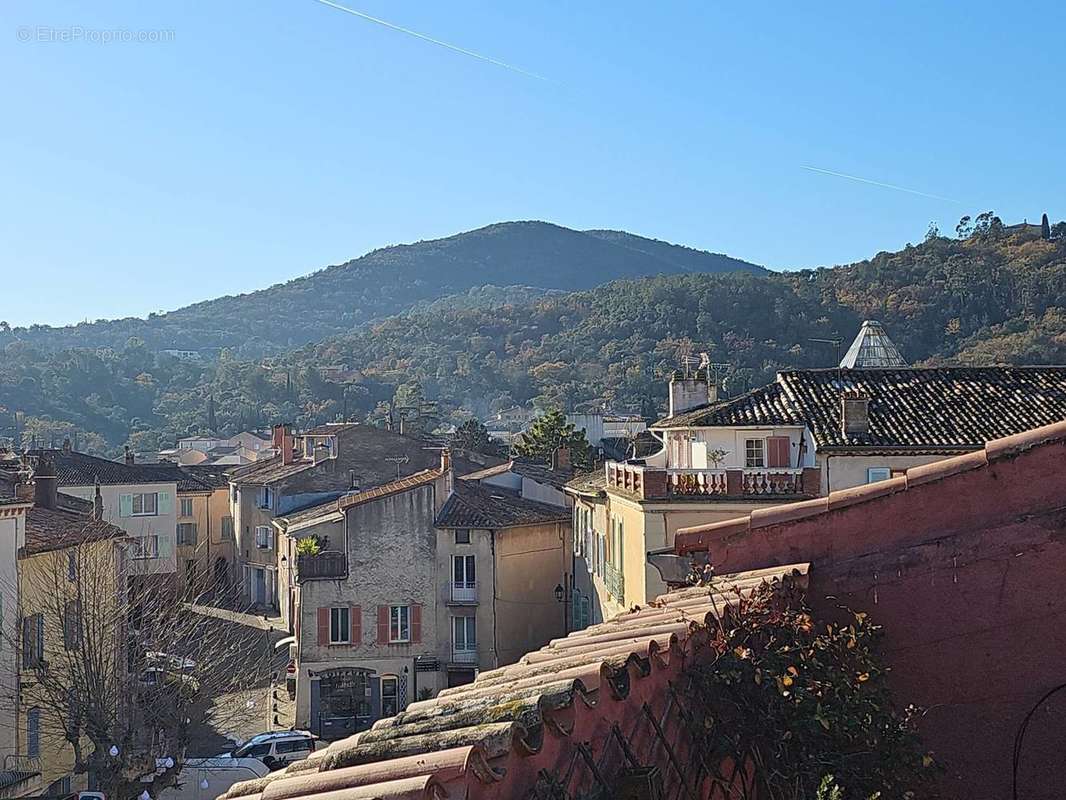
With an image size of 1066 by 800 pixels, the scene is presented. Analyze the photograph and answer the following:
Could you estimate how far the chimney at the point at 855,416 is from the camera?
89.6 feet

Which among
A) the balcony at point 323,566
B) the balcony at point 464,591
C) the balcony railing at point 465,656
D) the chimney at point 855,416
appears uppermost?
the chimney at point 855,416

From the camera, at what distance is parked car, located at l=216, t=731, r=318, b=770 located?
2908cm

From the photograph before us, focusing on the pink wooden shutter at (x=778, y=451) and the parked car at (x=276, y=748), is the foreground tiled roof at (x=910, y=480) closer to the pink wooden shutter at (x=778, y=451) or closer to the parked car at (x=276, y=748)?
the pink wooden shutter at (x=778, y=451)

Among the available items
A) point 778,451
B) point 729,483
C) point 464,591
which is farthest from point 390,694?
point 729,483

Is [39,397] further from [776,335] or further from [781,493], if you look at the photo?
[781,493]

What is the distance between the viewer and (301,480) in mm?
51125

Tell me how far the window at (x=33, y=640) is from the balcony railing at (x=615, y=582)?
13.0 m

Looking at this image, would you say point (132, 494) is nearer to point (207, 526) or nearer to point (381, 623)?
point (207, 526)

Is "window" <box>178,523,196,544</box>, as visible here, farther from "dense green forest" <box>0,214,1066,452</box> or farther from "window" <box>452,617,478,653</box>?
"dense green forest" <box>0,214,1066,452</box>

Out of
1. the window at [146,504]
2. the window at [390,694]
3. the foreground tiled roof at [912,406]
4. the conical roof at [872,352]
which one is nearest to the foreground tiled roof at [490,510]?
the window at [390,694]

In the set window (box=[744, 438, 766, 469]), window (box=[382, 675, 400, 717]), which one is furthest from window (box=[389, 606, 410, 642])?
window (box=[744, 438, 766, 469])

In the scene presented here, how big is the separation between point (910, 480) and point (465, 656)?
2964 cm

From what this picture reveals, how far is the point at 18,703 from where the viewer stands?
25078 millimetres

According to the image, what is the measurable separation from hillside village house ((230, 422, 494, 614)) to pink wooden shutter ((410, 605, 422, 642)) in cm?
1366
